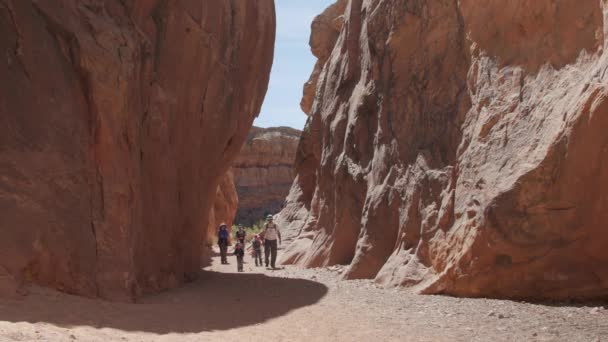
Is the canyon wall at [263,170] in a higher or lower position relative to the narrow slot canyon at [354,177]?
higher

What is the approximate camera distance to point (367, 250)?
1319 cm

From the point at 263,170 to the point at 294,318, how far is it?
39917mm

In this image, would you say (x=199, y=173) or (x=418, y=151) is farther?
(x=199, y=173)

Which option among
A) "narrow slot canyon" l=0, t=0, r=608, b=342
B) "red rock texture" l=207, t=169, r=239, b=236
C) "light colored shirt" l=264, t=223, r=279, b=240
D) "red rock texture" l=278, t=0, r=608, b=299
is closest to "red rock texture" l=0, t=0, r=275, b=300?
"narrow slot canyon" l=0, t=0, r=608, b=342

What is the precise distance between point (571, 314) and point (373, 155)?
7185mm

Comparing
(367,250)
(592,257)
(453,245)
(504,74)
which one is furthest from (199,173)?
(592,257)

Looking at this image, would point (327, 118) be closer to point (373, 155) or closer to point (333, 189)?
point (333, 189)

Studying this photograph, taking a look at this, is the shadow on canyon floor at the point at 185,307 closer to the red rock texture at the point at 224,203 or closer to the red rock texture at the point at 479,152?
the red rock texture at the point at 479,152

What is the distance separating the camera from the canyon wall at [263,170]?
47.6m

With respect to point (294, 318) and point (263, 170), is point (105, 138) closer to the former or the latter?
point (294, 318)

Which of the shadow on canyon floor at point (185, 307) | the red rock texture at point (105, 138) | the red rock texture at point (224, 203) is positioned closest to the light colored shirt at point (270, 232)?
the red rock texture at point (105, 138)

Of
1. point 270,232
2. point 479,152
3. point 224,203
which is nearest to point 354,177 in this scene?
point 270,232

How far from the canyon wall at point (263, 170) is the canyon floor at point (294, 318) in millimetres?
36941

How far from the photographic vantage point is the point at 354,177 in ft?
50.1
